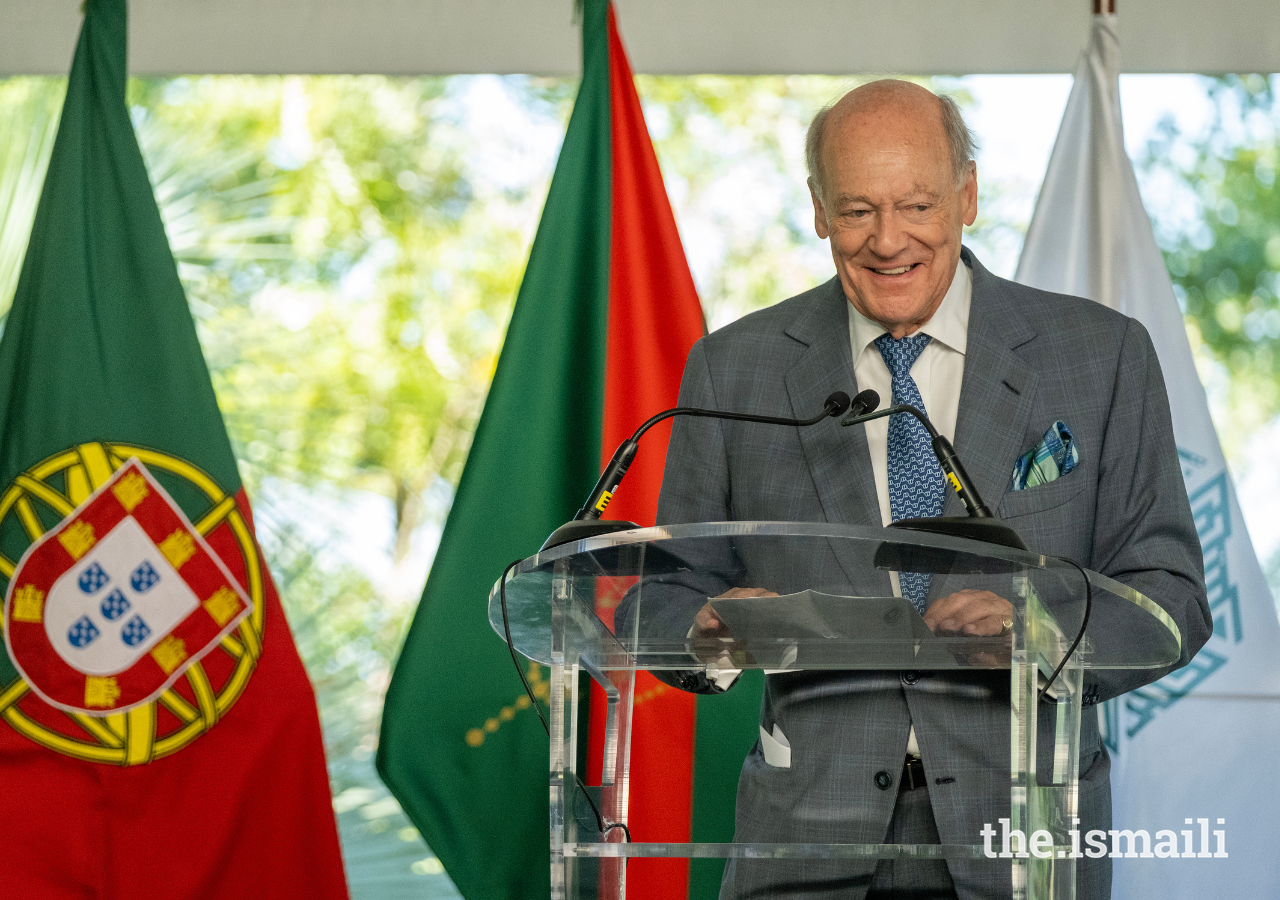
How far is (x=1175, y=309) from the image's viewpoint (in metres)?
2.64

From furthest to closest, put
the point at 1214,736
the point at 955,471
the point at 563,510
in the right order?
1. the point at 563,510
2. the point at 1214,736
3. the point at 955,471

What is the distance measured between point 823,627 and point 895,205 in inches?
26.9

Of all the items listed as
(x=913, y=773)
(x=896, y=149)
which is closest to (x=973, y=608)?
(x=913, y=773)

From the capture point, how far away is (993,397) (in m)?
1.52

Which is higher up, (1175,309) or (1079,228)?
(1079,228)

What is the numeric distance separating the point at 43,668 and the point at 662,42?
1832mm

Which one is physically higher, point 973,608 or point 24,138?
point 24,138

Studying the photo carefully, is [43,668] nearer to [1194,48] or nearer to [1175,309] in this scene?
[1175,309]

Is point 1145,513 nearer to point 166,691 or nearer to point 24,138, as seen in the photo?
point 166,691

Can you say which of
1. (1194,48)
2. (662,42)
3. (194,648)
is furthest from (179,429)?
(1194,48)

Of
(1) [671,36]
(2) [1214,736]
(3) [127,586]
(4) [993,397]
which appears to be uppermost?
(1) [671,36]

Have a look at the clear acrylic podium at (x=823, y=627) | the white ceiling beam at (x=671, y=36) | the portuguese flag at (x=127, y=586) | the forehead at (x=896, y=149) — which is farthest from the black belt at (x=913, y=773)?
the white ceiling beam at (x=671, y=36)

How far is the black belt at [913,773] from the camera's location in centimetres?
138

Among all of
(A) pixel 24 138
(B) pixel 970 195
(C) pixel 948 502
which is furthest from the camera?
(A) pixel 24 138
